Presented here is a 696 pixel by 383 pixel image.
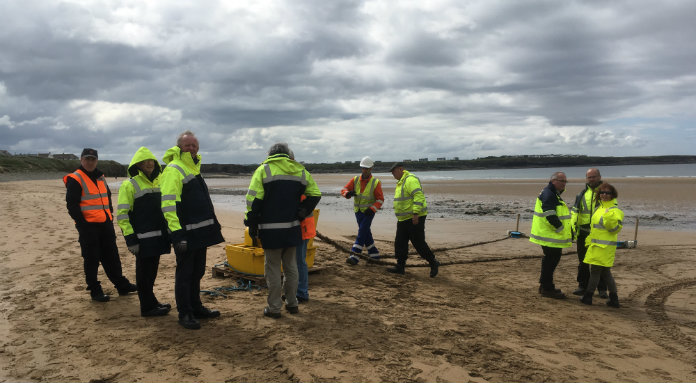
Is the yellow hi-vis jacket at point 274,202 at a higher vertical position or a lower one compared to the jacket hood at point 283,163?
lower

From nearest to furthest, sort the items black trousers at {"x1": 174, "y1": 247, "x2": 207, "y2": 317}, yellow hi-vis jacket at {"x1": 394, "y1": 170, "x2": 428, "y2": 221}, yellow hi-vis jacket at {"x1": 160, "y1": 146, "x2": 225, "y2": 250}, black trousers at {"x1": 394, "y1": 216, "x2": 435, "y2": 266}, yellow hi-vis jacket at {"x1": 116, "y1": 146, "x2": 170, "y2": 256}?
yellow hi-vis jacket at {"x1": 160, "y1": 146, "x2": 225, "y2": 250} < black trousers at {"x1": 174, "y1": 247, "x2": 207, "y2": 317} < yellow hi-vis jacket at {"x1": 116, "y1": 146, "x2": 170, "y2": 256} < yellow hi-vis jacket at {"x1": 394, "y1": 170, "x2": 428, "y2": 221} < black trousers at {"x1": 394, "y1": 216, "x2": 435, "y2": 266}

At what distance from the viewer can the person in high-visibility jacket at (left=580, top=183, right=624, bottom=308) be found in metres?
5.77

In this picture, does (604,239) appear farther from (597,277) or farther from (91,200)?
(91,200)

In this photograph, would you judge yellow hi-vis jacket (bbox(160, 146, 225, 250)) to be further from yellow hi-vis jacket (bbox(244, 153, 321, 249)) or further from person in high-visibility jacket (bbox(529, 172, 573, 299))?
person in high-visibility jacket (bbox(529, 172, 573, 299))

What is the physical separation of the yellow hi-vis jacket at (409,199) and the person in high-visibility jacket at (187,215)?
3.51 m

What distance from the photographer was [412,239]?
7.41 m

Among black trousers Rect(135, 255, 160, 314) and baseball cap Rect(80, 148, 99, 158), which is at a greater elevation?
baseball cap Rect(80, 148, 99, 158)

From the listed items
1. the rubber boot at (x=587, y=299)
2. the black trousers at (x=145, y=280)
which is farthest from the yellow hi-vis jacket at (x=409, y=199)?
the black trousers at (x=145, y=280)

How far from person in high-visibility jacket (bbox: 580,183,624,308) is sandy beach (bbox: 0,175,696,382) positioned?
28cm

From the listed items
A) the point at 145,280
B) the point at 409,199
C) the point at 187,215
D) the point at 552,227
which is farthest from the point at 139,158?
the point at 552,227

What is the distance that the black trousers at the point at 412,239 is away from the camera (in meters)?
7.34

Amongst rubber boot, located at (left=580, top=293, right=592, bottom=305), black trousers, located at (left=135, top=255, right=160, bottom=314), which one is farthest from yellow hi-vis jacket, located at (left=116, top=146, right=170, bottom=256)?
rubber boot, located at (left=580, top=293, right=592, bottom=305)

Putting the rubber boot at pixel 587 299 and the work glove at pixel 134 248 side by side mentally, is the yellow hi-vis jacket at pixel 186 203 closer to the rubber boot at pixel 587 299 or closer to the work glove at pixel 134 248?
the work glove at pixel 134 248

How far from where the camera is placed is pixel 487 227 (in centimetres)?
1443
